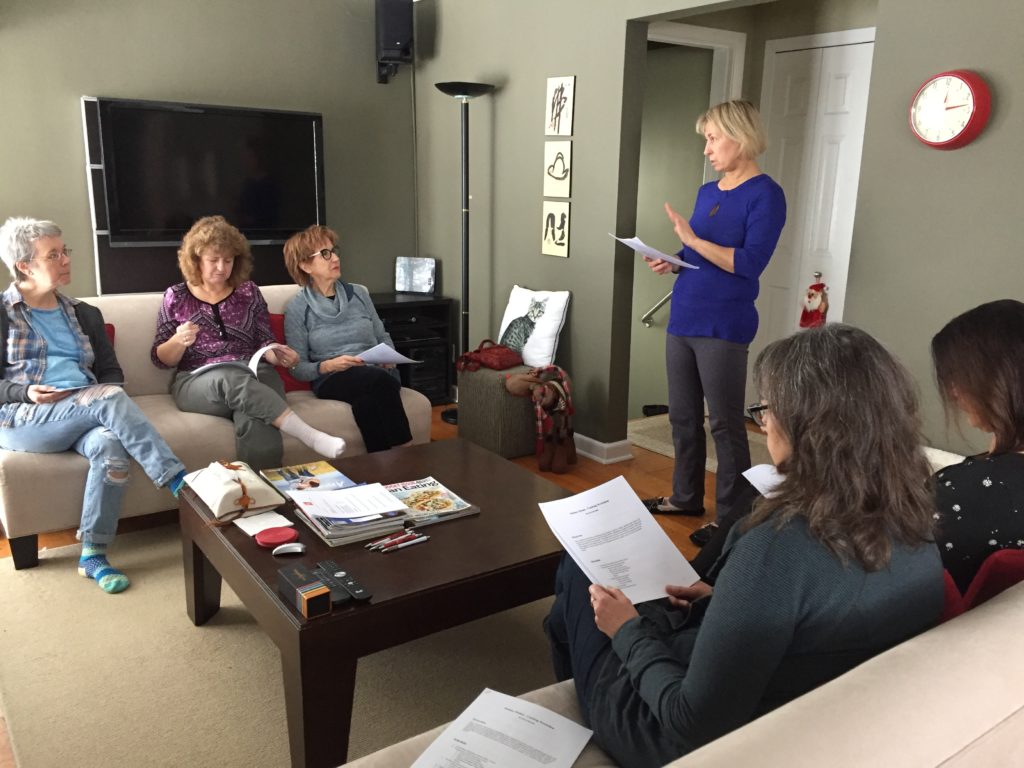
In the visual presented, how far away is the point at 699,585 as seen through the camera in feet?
5.32

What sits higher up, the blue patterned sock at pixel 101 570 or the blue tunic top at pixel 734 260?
the blue tunic top at pixel 734 260

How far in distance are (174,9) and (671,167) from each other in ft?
9.11

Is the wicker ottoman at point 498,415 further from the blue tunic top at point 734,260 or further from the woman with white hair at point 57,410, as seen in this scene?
the woman with white hair at point 57,410

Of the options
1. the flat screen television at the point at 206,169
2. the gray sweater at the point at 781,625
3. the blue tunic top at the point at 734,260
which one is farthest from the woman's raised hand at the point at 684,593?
the flat screen television at the point at 206,169

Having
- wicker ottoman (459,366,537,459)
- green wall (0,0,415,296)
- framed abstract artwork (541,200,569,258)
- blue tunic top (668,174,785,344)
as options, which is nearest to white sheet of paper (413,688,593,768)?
blue tunic top (668,174,785,344)

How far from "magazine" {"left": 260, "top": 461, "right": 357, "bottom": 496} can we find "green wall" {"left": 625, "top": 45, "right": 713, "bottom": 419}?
2542mm

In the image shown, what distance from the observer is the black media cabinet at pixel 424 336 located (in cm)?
475

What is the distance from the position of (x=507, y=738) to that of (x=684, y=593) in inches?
18.4

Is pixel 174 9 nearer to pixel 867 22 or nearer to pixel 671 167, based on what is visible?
pixel 671 167

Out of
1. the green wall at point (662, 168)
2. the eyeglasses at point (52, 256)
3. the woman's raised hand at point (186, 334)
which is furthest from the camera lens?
the green wall at point (662, 168)

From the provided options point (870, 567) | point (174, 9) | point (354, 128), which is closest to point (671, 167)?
point (354, 128)

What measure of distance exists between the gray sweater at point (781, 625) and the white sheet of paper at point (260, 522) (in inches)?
45.7

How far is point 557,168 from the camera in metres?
4.02

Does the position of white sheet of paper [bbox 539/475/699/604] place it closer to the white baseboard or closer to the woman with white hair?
the woman with white hair
